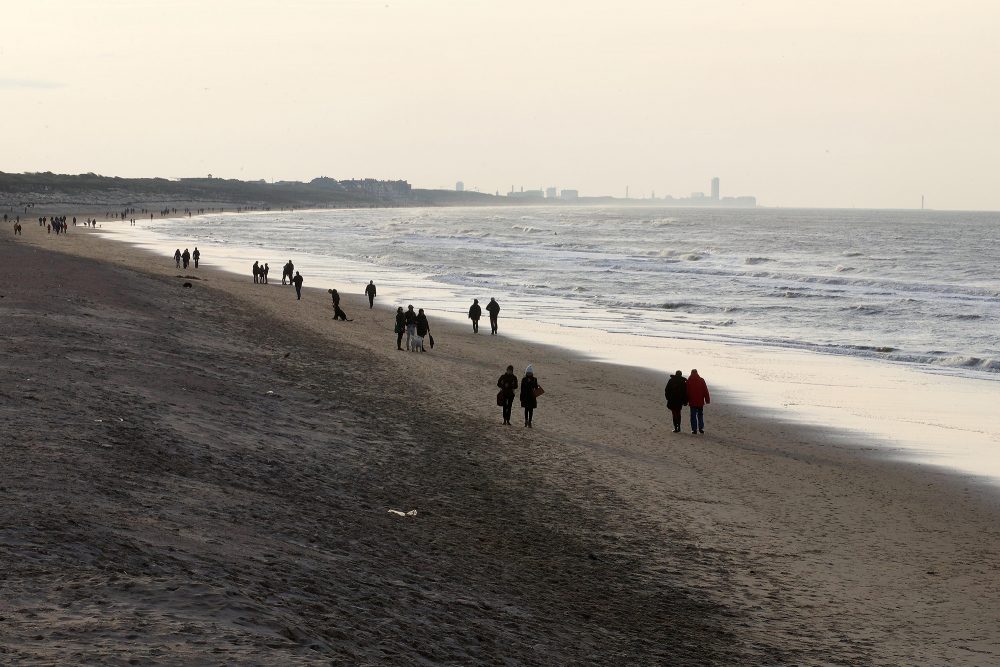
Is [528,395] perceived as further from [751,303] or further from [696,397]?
[751,303]

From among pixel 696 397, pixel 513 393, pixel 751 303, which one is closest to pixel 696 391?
pixel 696 397

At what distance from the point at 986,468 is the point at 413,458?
9025 mm

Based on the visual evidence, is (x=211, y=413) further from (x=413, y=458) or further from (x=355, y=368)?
(x=355, y=368)

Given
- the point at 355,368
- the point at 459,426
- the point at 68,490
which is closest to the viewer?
the point at 68,490

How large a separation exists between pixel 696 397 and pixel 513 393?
324cm

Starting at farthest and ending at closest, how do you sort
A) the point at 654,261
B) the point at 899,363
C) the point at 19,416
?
the point at 654,261, the point at 899,363, the point at 19,416

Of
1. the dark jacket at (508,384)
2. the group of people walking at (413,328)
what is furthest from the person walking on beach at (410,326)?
the dark jacket at (508,384)

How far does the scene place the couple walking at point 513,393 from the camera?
18.4 metres

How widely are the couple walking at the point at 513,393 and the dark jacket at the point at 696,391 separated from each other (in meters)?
2.62

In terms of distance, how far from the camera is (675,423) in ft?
61.1

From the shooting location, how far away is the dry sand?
8188 mm

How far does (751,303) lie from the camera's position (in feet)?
149

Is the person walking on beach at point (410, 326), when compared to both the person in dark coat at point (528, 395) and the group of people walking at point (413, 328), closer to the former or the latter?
the group of people walking at point (413, 328)

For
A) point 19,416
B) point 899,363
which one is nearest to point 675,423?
point 19,416
